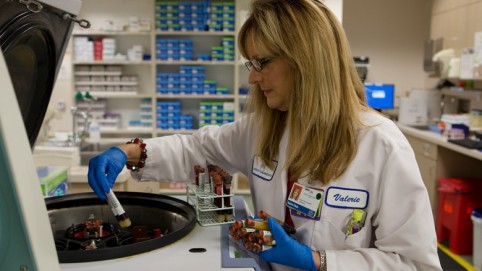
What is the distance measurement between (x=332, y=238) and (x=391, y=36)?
5562 millimetres

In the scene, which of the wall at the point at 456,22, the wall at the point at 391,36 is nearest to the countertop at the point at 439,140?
the wall at the point at 456,22

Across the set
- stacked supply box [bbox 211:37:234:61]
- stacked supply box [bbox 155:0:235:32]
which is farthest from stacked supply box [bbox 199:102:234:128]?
stacked supply box [bbox 155:0:235:32]

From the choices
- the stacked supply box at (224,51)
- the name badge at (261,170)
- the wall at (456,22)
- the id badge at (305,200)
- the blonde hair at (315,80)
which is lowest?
the id badge at (305,200)

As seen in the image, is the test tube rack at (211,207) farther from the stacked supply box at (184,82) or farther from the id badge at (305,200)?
the stacked supply box at (184,82)

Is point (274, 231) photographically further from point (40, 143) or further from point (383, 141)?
point (40, 143)

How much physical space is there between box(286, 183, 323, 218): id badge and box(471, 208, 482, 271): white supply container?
2.66 metres

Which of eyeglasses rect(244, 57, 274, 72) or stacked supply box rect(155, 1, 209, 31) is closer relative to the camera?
eyeglasses rect(244, 57, 274, 72)

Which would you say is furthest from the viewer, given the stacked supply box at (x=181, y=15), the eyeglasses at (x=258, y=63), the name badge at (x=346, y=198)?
the stacked supply box at (x=181, y=15)

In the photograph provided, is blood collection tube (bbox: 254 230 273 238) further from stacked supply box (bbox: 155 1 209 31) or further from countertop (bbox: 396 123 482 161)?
stacked supply box (bbox: 155 1 209 31)

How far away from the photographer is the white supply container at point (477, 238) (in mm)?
3391

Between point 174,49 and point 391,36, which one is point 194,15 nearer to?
point 174,49

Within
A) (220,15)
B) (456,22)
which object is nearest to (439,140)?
(456,22)

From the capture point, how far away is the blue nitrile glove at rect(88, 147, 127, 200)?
4.25ft

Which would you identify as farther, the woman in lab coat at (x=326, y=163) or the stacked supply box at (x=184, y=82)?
the stacked supply box at (x=184, y=82)
